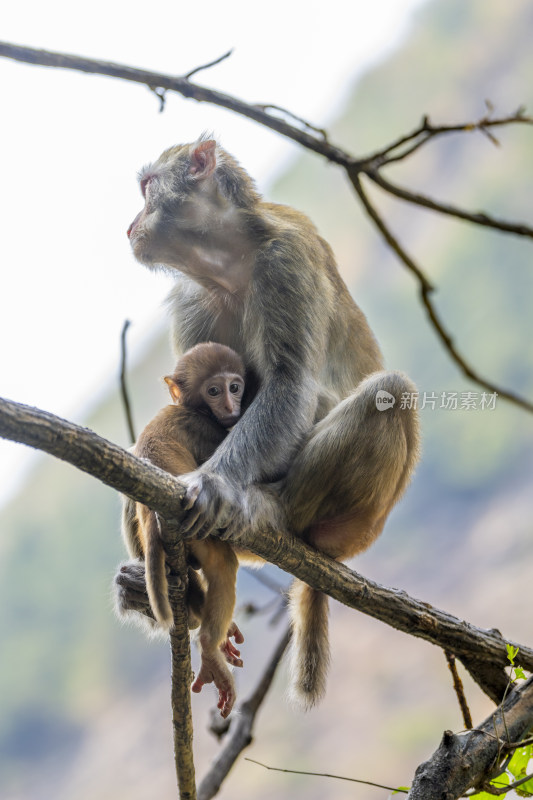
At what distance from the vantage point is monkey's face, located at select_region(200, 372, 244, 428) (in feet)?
12.1

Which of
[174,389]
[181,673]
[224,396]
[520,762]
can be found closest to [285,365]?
[224,396]

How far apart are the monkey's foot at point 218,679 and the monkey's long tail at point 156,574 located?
39cm

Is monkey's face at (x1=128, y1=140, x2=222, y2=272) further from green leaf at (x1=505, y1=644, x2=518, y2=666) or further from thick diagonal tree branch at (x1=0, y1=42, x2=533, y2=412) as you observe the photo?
green leaf at (x1=505, y1=644, x2=518, y2=666)

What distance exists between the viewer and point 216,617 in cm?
319

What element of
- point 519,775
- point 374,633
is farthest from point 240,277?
point 374,633

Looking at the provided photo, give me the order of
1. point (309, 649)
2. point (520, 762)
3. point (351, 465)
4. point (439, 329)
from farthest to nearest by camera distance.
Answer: point (309, 649), point (351, 465), point (520, 762), point (439, 329)

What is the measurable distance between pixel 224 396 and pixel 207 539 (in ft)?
2.43

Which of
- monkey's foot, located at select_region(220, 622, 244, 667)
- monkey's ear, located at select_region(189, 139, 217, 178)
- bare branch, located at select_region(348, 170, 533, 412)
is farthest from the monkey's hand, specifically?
monkey's ear, located at select_region(189, 139, 217, 178)

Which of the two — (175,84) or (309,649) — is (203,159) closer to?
(175,84)

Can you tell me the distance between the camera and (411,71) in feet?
54.4

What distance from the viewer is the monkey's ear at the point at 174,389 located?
12.4 feet

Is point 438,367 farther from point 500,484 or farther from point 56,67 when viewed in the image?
point 56,67

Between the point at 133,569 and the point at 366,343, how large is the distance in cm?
171

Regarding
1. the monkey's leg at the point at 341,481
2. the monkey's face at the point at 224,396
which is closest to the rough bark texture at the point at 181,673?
the monkey's leg at the point at 341,481
